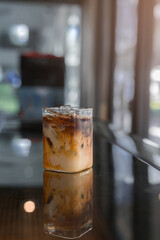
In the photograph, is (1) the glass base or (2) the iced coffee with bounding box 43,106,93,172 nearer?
(1) the glass base

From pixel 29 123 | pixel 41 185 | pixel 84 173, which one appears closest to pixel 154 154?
pixel 84 173

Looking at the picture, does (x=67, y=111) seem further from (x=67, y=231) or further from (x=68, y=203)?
(x=67, y=231)

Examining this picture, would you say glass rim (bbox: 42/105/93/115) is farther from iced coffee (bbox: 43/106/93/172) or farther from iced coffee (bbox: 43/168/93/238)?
iced coffee (bbox: 43/168/93/238)

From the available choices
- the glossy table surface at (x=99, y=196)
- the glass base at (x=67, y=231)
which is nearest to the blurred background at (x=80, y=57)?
the glossy table surface at (x=99, y=196)

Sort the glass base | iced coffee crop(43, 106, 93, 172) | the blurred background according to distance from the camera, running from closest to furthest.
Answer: the glass base, iced coffee crop(43, 106, 93, 172), the blurred background

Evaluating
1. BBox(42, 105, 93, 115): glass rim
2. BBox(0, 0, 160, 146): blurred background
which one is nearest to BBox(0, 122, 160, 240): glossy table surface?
BBox(42, 105, 93, 115): glass rim

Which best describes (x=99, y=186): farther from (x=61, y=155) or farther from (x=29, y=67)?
(x=29, y=67)

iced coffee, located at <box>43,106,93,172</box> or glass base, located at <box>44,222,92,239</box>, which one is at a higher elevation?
iced coffee, located at <box>43,106,93,172</box>
